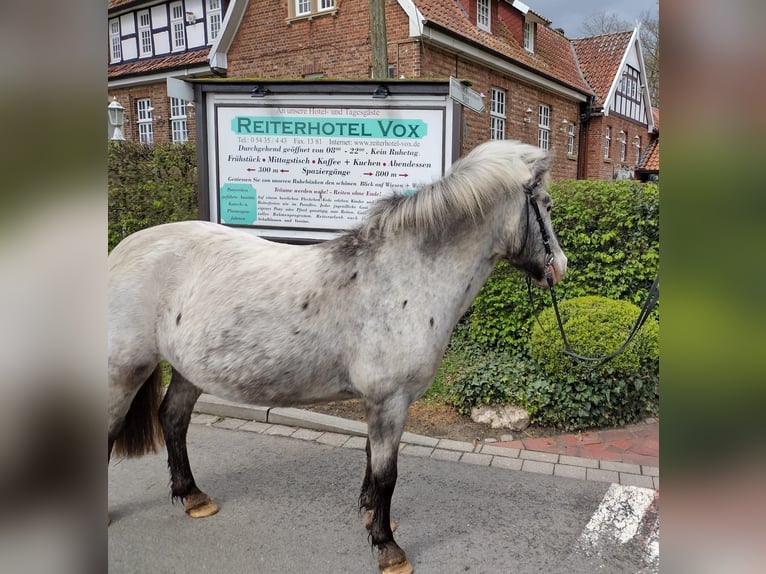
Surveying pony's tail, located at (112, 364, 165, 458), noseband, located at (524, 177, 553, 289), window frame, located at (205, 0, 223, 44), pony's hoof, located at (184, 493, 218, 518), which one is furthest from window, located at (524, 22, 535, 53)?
pony's hoof, located at (184, 493, 218, 518)

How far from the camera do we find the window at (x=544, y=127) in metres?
17.8

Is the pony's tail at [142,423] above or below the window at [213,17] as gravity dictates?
below

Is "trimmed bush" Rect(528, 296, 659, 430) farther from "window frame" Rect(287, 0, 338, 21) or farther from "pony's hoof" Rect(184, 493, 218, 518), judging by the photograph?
"window frame" Rect(287, 0, 338, 21)

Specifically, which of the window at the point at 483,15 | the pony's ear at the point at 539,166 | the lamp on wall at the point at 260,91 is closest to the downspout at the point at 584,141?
the window at the point at 483,15

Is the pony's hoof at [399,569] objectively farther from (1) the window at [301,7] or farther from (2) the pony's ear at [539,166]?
(1) the window at [301,7]

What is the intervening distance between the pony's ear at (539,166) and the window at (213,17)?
18.8m

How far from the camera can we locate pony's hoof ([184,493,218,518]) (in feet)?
9.91

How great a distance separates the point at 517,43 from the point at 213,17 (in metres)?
10.6

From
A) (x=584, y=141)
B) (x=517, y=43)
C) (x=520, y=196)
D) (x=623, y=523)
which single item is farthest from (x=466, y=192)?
(x=584, y=141)

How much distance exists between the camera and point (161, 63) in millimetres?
19109

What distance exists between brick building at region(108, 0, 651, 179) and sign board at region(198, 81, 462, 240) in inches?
167

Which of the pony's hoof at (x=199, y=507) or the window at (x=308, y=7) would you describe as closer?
the pony's hoof at (x=199, y=507)
